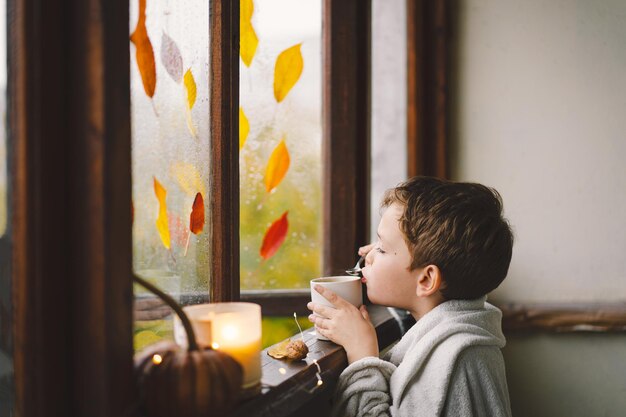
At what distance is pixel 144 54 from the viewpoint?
2.81 feet

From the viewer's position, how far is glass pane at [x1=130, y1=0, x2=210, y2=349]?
33.2 inches

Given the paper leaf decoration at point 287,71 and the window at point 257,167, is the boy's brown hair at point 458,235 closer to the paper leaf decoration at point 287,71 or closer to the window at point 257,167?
the window at point 257,167

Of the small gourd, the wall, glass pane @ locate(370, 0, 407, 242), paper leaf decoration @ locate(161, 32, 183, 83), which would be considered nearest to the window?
paper leaf decoration @ locate(161, 32, 183, 83)

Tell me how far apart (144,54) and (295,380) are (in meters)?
0.58

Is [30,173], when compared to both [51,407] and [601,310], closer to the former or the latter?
[51,407]

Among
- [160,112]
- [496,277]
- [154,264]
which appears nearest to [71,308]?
[154,264]

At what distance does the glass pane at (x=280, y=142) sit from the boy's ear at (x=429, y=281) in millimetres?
489

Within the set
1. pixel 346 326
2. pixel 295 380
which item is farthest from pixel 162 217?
pixel 346 326

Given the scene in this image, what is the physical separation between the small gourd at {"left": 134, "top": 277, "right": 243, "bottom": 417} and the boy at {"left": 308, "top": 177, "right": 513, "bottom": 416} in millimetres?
393

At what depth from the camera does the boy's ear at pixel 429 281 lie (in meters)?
1.15

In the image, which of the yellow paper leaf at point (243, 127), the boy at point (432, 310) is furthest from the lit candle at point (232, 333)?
the yellow paper leaf at point (243, 127)

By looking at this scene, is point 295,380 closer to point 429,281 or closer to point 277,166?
point 429,281

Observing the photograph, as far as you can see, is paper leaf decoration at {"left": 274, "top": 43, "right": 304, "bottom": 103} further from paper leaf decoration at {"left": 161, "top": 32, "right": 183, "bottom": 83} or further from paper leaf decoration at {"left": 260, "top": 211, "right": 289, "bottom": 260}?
paper leaf decoration at {"left": 161, "top": 32, "right": 183, "bottom": 83}

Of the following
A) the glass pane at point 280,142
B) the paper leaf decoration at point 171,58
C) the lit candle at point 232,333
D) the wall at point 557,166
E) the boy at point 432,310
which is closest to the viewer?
the lit candle at point 232,333
